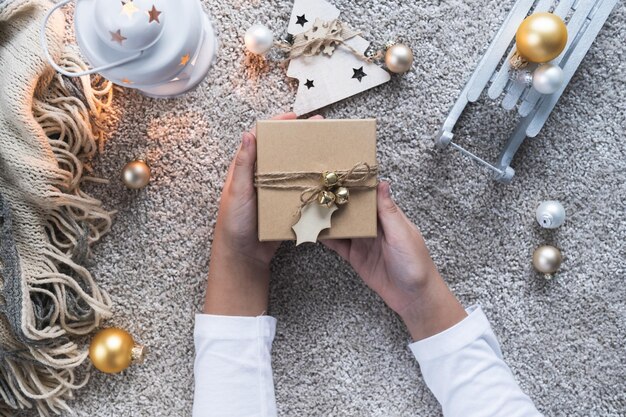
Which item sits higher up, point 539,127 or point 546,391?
point 539,127

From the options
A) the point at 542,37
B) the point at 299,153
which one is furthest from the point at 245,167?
the point at 542,37

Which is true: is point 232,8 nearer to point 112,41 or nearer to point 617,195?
point 112,41

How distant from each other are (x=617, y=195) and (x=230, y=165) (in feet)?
1.86

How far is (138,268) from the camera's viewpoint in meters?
0.93

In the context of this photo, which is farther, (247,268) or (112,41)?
(247,268)

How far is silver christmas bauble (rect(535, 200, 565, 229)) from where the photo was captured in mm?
882

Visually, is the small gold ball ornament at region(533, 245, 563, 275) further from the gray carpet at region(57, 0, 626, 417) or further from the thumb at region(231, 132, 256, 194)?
the thumb at region(231, 132, 256, 194)

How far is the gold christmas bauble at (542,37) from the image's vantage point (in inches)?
31.3

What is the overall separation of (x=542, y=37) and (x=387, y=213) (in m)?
0.30

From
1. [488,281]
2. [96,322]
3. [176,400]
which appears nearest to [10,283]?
[96,322]

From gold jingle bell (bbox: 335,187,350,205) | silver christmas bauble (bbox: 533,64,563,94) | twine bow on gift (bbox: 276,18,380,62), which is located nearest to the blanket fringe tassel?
twine bow on gift (bbox: 276,18,380,62)

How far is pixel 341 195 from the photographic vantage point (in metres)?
0.72

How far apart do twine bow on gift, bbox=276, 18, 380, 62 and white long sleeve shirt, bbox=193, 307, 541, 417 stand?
0.39 m

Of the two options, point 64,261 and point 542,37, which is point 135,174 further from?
point 542,37
